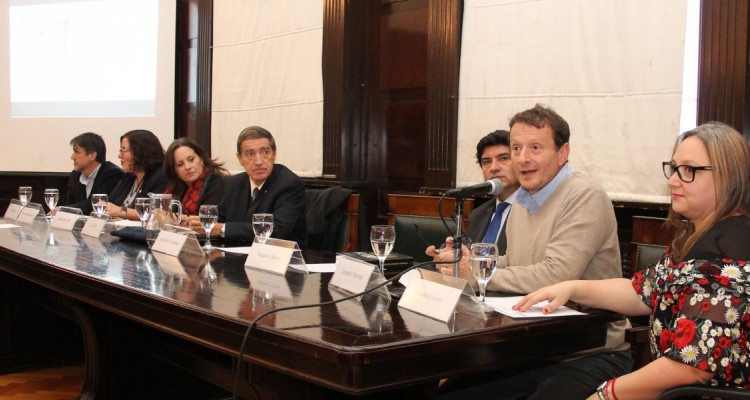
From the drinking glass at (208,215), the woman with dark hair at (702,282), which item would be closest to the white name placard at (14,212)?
the drinking glass at (208,215)

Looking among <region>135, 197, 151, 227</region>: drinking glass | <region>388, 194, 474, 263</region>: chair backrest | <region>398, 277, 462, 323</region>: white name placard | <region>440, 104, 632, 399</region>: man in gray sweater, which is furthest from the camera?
<region>135, 197, 151, 227</region>: drinking glass

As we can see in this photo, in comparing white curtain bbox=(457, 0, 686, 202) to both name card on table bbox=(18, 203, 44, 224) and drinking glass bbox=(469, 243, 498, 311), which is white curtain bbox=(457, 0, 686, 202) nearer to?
drinking glass bbox=(469, 243, 498, 311)

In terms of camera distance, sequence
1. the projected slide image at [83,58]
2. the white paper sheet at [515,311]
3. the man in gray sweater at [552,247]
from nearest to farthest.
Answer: the white paper sheet at [515,311] → the man in gray sweater at [552,247] → the projected slide image at [83,58]

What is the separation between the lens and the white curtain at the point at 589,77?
11.1 feet

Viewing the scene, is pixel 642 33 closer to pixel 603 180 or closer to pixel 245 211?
pixel 603 180

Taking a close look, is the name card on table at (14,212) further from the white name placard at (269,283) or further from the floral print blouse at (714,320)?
the floral print blouse at (714,320)

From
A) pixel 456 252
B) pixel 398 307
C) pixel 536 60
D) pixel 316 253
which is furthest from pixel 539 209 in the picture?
pixel 536 60

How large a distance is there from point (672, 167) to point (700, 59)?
193 centimetres

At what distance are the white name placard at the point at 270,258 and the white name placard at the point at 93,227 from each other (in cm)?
108

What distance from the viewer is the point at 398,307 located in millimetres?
1582

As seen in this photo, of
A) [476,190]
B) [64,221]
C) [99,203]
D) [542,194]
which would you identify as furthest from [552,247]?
[64,221]

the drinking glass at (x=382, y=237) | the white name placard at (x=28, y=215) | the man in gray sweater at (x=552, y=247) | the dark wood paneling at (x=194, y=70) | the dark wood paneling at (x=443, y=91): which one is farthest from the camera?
the dark wood paneling at (x=194, y=70)

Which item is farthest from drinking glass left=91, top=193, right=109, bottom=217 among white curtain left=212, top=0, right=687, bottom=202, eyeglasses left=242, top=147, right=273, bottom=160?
white curtain left=212, top=0, right=687, bottom=202

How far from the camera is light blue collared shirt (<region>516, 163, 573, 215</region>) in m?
2.07
